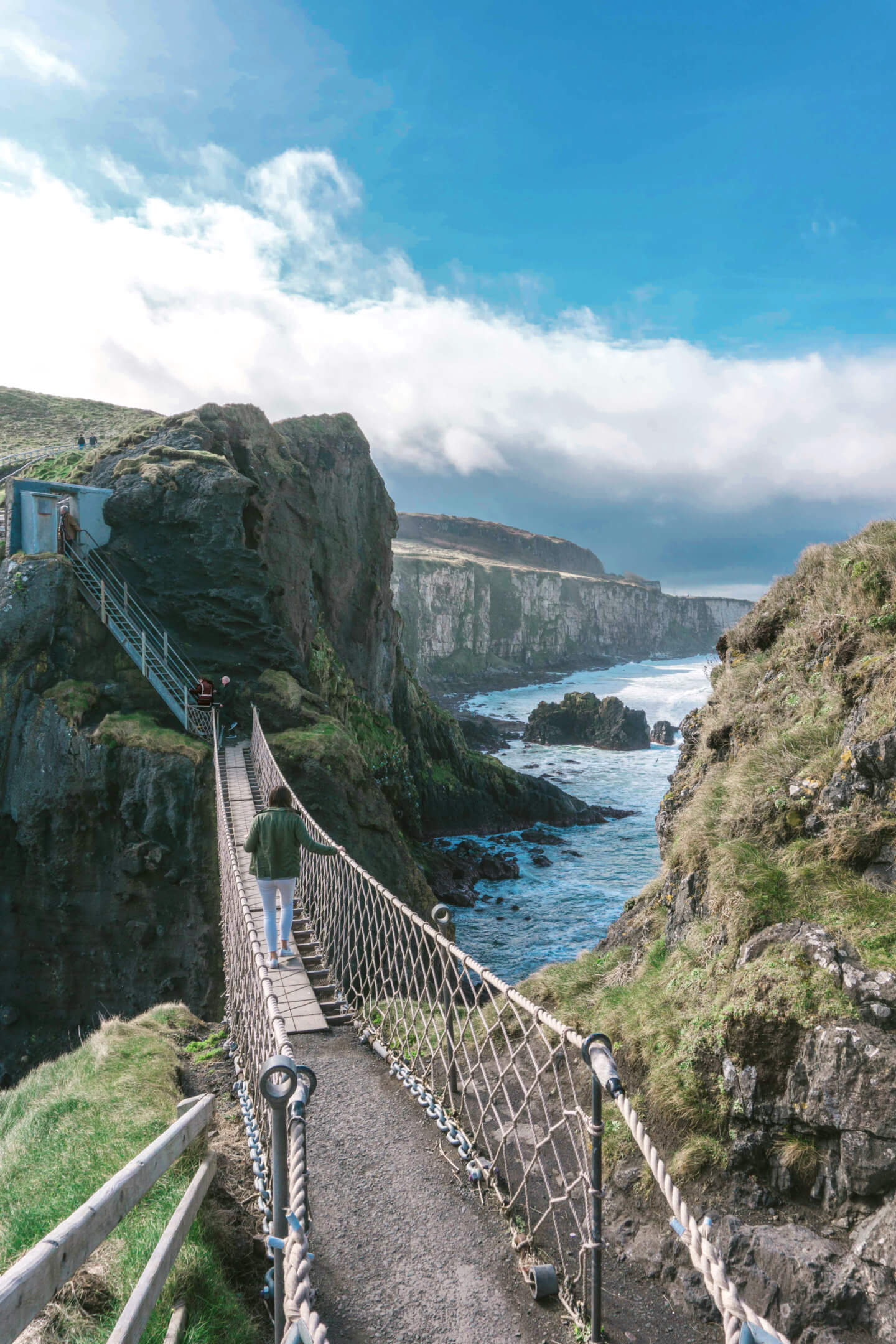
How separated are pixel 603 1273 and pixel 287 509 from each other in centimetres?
2279

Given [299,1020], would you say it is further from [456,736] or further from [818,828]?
[456,736]

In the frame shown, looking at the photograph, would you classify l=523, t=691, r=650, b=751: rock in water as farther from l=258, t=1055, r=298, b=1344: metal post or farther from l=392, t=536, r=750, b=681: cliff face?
l=258, t=1055, r=298, b=1344: metal post

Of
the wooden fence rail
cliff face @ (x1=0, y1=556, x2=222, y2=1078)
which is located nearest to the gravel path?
the wooden fence rail

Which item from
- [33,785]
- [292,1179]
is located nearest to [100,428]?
[33,785]

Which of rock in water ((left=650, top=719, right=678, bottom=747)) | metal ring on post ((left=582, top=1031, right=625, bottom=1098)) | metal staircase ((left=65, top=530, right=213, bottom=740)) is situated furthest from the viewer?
rock in water ((left=650, top=719, right=678, bottom=747))

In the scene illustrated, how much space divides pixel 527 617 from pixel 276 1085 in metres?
123

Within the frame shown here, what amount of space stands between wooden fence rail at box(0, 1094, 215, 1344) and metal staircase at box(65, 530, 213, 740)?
42.1 feet

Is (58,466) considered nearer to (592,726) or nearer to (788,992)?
(788,992)

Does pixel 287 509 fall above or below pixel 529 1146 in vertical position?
above

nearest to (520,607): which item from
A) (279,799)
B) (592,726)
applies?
(592,726)

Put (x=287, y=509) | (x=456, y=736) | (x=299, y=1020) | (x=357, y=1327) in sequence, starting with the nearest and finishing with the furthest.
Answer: (x=357, y=1327) → (x=299, y=1020) → (x=287, y=509) → (x=456, y=736)

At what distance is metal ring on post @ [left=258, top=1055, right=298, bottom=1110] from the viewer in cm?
242

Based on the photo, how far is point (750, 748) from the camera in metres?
6.58

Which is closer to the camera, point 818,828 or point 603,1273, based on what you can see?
Result: point 603,1273
